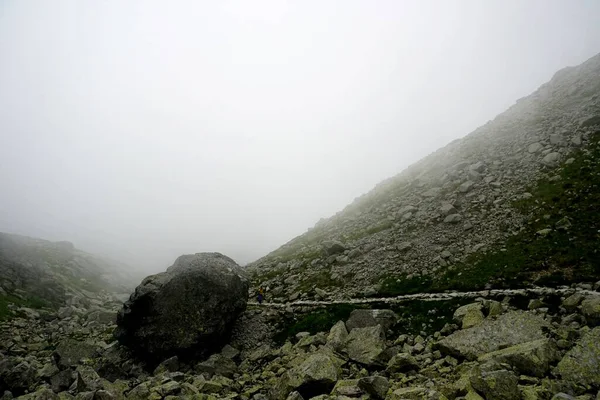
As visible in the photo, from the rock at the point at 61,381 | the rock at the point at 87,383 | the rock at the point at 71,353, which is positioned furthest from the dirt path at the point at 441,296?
the rock at the point at 61,381

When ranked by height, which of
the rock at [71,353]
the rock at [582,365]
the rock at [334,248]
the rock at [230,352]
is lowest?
the rock at [582,365]

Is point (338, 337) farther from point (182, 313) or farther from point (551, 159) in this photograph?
point (551, 159)

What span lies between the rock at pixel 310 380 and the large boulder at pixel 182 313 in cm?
1538

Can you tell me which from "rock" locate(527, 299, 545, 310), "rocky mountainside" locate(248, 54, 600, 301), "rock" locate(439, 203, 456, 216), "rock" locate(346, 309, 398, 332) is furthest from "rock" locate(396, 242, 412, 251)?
"rock" locate(527, 299, 545, 310)

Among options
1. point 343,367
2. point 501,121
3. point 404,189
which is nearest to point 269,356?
point 343,367

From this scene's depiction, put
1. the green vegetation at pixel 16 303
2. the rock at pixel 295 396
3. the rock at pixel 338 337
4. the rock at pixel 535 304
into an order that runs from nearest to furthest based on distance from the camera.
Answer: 1. the rock at pixel 295 396
2. the rock at pixel 535 304
3. the rock at pixel 338 337
4. the green vegetation at pixel 16 303

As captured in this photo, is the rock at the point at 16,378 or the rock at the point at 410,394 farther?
the rock at the point at 16,378

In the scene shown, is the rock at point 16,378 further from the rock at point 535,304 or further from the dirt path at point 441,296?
the rock at point 535,304

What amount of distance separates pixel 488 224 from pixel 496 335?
85.3ft

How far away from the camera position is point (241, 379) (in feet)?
85.9

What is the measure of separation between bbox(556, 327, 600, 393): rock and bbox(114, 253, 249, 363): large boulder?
101ft

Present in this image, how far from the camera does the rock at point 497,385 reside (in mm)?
13953

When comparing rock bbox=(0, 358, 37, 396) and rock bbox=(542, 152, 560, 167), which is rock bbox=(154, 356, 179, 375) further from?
rock bbox=(542, 152, 560, 167)

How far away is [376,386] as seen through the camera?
703 inches
